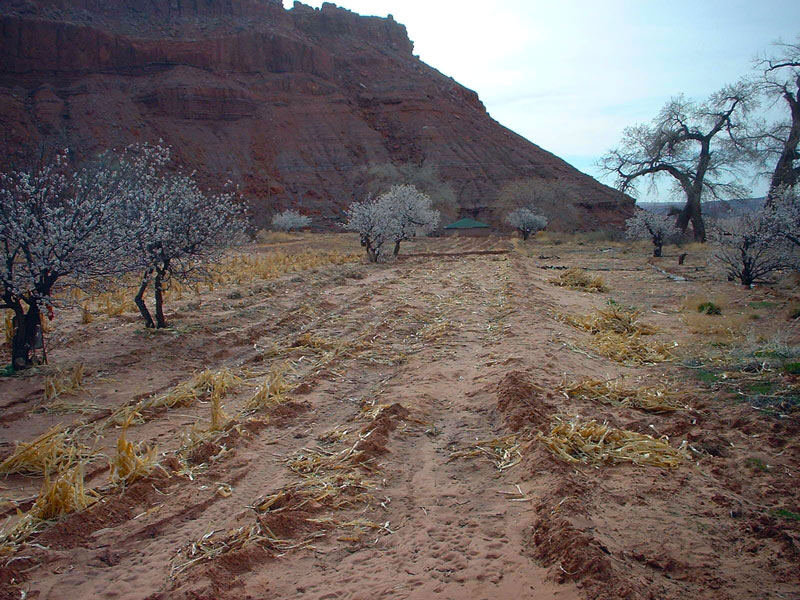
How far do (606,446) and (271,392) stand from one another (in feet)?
12.0

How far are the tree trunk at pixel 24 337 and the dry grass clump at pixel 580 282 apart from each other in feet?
42.1

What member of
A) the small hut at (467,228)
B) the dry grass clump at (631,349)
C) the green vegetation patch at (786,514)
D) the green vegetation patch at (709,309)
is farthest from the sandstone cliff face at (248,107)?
the green vegetation patch at (786,514)

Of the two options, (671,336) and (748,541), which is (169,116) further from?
(748,541)

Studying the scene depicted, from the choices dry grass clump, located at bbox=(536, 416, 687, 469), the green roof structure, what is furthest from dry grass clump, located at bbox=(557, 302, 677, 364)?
the green roof structure

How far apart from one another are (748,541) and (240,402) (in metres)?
4.98

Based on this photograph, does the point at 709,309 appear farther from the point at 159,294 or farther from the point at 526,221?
the point at 526,221

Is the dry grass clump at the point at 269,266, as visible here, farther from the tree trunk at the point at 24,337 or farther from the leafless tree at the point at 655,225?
the leafless tree at the point at 655,225

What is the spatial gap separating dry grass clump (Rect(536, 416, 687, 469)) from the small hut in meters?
44.4

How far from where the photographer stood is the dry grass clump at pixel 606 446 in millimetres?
4645

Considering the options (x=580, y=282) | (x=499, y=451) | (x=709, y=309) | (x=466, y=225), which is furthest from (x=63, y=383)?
(x=466, y=225)

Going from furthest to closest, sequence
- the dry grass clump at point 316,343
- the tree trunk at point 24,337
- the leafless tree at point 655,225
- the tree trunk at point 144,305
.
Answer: the leafless tree at point 655,225, the tree trunk at point 144,305, the dry grass clump at point 316,343, the tree trunk at point 24,337

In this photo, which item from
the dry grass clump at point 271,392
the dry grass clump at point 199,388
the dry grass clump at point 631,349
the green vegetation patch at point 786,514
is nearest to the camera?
the green vegetation patch at point 786,514

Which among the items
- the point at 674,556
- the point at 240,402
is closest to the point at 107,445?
the point at 240,402

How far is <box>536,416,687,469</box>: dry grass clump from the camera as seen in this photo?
15.2ft
